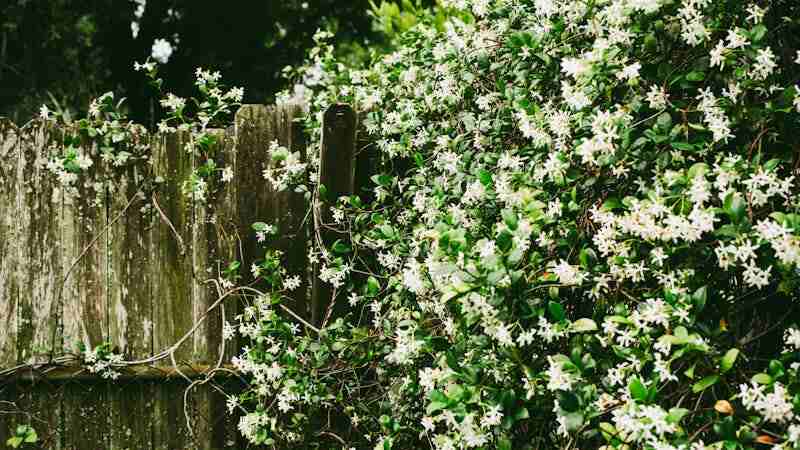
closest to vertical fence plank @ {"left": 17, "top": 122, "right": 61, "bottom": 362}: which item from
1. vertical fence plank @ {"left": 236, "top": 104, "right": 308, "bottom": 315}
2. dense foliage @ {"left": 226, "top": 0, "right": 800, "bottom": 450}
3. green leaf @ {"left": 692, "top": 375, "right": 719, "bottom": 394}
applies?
vertical fence plank @ {"left": 236, "top": 104, "right": 308, "bottom": 315}

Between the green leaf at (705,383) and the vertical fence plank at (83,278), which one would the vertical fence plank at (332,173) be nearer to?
the vertical fence plank at (83,278)

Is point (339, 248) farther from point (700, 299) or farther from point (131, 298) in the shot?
point (700, 299)

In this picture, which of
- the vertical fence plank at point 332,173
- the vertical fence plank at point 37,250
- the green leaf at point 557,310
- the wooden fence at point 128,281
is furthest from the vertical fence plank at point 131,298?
the green leaf at point 557,310

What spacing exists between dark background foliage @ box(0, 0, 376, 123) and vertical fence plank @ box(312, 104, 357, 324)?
4.01 meters

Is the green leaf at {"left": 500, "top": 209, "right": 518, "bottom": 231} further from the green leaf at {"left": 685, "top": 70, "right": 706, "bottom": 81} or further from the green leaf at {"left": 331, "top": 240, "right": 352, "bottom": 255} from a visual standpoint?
the green leaf at {"left": 331, "top": 240, "right": 352, "bottom": 255}

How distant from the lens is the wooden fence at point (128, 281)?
106 inches

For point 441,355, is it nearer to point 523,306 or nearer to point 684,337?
point 523,306

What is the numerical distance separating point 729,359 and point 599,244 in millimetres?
367

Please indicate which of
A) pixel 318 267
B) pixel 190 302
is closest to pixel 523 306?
pixel 318 267

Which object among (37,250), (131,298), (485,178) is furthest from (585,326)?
(37,250)

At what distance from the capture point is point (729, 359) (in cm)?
151

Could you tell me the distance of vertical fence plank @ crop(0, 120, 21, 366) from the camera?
270cm

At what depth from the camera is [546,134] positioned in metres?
1.95

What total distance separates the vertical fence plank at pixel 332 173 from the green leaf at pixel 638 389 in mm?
1330
